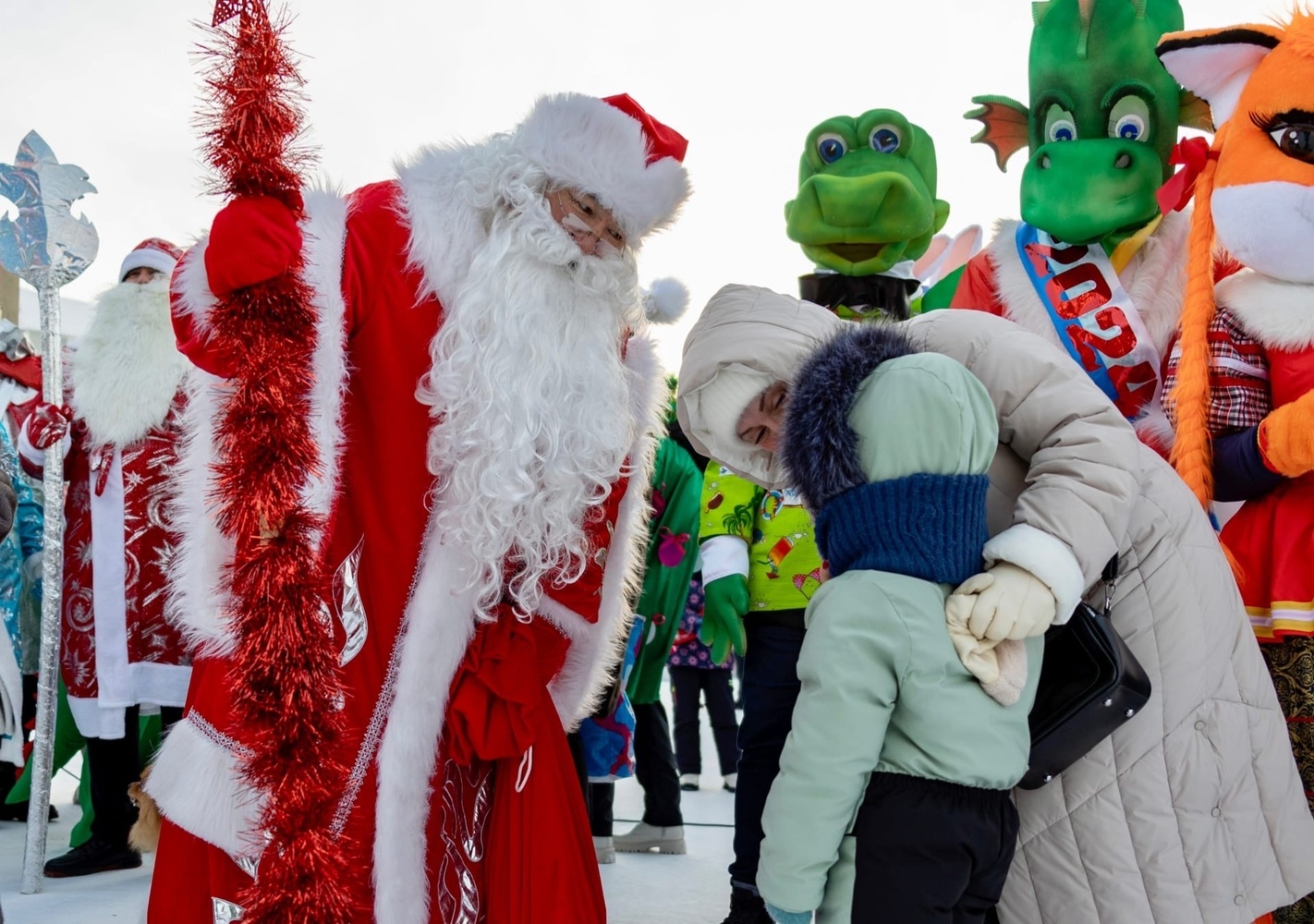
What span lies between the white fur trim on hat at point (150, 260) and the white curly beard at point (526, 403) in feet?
6.51

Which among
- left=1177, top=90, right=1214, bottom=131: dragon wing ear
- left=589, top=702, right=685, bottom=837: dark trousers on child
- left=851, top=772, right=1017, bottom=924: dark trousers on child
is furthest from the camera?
left=589, top=702, right=685, bottom=837: dark trousers on child

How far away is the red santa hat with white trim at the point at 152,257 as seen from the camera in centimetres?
373

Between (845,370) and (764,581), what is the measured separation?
1272 millimetres

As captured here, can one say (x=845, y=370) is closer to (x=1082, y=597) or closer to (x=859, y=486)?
(x=859, y=486)

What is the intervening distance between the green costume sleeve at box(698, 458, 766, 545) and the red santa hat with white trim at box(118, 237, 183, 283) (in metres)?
1.90

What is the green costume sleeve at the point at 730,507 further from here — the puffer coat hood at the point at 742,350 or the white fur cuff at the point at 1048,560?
the white fur cuff at the point at 1048,560

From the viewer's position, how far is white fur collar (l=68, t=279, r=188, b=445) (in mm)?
3527

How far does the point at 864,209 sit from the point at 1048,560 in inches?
69.2

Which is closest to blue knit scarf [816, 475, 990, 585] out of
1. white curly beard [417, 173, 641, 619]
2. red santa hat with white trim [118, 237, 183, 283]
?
white curly beard [417, 173, 641, 619]

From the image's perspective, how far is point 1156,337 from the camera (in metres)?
2.64

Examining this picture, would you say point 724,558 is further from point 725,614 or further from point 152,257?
point 152,257

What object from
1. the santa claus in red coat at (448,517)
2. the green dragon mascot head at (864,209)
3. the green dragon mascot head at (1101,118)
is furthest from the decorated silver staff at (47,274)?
the green dragon mascot head at (1101,118)

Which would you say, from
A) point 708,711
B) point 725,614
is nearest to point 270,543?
point 725,614

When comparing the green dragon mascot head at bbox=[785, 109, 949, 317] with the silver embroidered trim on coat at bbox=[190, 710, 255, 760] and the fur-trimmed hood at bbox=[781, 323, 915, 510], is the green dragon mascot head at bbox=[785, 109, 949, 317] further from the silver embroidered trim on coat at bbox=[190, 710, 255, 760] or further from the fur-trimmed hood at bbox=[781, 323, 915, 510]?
the silver embroidered trim on coat at bbox=[190, 710, 255, 760]
